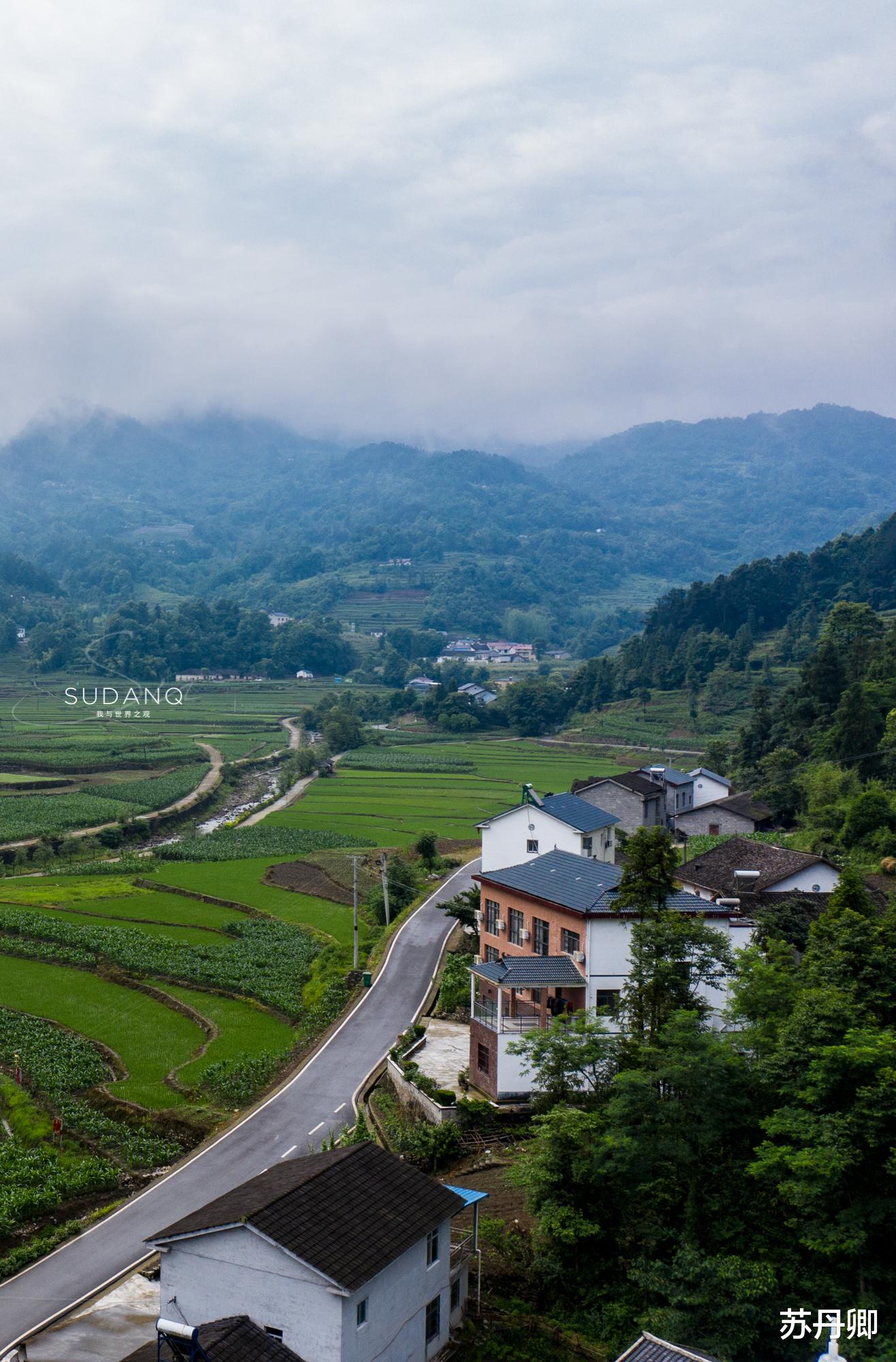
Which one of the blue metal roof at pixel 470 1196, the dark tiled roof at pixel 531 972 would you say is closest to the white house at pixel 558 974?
the dark tiled roof at pixel 531 972

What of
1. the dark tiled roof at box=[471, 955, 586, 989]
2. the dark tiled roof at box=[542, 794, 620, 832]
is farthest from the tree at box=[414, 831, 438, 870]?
the dark tiled roof at box=[471, 955, 586, 989]

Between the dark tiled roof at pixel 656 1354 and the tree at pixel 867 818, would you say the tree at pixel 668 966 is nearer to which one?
the dark tiled roof at pixel 656 1354

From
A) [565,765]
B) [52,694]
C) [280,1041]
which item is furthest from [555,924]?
[52,694]

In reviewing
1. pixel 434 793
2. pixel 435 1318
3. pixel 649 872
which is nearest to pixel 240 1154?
pixel 435 1318

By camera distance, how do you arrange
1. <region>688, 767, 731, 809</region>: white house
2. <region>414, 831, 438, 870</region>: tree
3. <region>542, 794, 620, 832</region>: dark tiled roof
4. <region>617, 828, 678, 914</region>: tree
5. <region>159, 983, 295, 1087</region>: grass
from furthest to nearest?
1. <region>688, 767, 731, 809</region>: white house
2. <region>414, 831, 438, 870</region>: tree
3. <region>542, 794, 620, 832</region>: dark tiled roof
4. <region>159, 983, 295, 1087</region>: grass
5. <region>617, 828, 678, 914</region>: tree

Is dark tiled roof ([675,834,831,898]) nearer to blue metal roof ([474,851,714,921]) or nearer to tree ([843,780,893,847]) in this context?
tree ([843,780,893,847])

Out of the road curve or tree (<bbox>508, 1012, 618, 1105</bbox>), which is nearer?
the road curve

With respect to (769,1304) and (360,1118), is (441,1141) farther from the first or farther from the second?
(769,1304)
